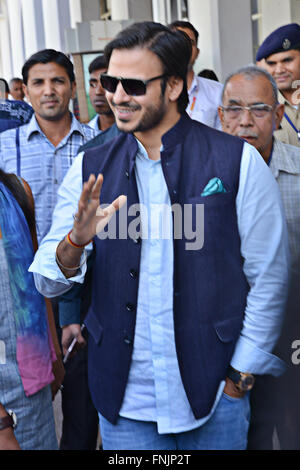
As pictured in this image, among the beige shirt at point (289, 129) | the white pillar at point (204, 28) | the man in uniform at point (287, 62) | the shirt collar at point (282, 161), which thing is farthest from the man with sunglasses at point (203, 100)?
the white pillar at point (204, 28)

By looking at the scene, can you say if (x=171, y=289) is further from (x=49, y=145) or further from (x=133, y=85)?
(x=49, y=145)

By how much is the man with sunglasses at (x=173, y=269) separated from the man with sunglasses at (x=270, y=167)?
0.59m

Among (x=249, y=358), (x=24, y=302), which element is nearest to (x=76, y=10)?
(x=24, y=302)

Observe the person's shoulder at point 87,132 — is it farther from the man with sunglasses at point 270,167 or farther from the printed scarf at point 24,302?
the printed scarf at point 24,302

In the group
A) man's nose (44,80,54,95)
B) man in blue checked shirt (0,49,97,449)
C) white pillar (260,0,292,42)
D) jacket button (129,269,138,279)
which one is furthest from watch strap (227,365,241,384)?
white pillar (260,0,292,42)

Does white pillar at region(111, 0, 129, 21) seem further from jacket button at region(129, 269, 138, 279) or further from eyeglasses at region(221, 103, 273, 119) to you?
jacket button at region(129, 269, 138, 279)

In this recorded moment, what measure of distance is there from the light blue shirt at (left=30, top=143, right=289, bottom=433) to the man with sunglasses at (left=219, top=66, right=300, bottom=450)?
1.91 feet

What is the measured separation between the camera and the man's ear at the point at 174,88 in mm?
2562

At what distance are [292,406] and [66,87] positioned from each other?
7.74 feet

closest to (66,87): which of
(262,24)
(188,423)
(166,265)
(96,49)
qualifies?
(166,265)

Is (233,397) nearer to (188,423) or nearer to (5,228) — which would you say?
(188,423)

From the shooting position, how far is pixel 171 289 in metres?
2.45

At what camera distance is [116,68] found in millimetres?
2504

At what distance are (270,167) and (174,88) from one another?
76 cm
